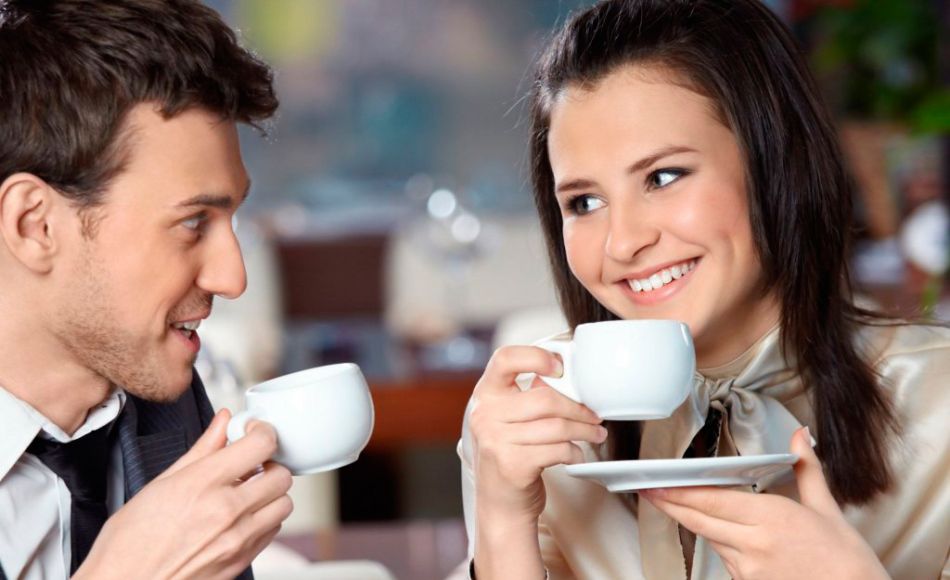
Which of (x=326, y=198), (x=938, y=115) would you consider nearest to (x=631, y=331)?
(x=938, y=115)

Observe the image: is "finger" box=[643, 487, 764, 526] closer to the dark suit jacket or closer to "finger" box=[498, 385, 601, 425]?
"finger" box=[498, 385, 601, 425]

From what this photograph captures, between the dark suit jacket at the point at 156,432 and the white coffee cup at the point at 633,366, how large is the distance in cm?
53

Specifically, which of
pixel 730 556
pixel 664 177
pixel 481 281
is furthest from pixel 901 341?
pixel 481 281

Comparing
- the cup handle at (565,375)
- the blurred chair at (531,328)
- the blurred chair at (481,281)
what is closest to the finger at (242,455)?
the cup handle at (565,375)

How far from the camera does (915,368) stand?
5.27 ft

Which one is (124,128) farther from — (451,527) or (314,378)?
(451,527)

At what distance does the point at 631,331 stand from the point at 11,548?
2.52 ft

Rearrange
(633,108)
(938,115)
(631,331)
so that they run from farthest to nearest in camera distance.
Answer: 1. (938,115)
2. (633,108)
3. (631,331)

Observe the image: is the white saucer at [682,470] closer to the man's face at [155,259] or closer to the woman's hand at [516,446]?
the woman's hand at [516,446]

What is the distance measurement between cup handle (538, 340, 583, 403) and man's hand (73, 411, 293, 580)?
32cm

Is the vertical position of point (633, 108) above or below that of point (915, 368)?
above

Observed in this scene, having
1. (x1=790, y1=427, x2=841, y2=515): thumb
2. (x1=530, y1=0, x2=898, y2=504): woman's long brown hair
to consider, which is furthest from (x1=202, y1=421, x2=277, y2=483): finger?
(x1=530, y1=0, x2=898, y2=504): woman's long brown hair

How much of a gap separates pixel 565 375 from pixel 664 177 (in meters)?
0.34

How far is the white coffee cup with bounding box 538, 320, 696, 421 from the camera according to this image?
1.19 m
